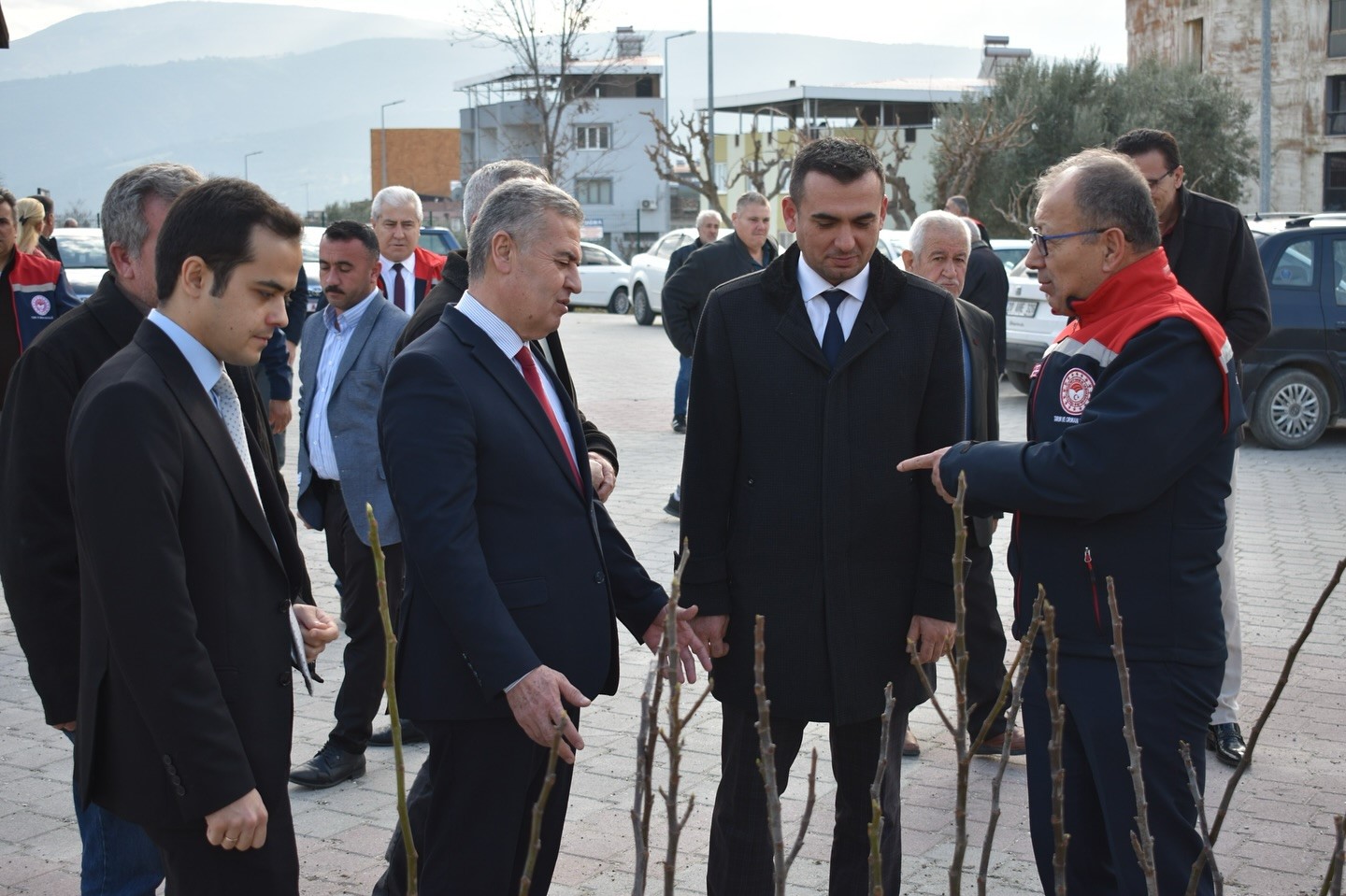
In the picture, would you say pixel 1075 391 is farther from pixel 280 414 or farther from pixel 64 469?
pixel 280 414

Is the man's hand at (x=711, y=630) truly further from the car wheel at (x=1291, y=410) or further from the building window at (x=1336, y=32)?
the building window at (x=1336, y=32)

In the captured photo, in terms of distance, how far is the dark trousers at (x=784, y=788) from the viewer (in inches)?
137

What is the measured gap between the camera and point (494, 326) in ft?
10.3

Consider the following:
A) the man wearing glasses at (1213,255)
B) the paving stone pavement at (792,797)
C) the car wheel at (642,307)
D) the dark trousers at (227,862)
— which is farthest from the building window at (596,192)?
the dark trousers at (227,862)

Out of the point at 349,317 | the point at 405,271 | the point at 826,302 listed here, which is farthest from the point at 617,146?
the point at 826,302

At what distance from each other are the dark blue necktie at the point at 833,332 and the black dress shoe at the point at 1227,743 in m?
2.57

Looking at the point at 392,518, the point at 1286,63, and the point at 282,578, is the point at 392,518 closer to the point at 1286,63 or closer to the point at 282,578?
the point at 282,578

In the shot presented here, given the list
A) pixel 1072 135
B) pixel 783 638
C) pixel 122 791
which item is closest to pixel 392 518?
pixel 783 638

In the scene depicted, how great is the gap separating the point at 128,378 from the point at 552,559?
1001 mm

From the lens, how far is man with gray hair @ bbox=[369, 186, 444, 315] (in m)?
7.81

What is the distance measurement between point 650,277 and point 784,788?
2398cm

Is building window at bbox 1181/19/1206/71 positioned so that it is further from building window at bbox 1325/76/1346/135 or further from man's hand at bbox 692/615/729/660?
man's hand at bbox 692/615/729/660

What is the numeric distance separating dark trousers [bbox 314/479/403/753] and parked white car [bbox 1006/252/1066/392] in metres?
10.5

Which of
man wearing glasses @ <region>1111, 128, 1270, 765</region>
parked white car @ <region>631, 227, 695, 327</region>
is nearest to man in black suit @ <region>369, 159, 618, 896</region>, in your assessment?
man wearing glasses @ <region>1111, 128, 1270, 765</region>
